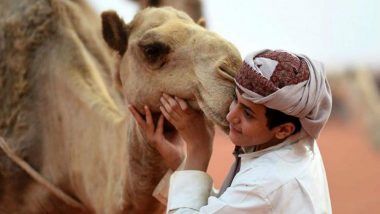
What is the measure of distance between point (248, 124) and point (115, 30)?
106 centimetres

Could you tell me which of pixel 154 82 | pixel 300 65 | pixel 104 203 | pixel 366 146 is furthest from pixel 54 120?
pixel 366 146

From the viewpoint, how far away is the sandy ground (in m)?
12.4

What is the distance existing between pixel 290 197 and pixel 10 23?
8.01 ft

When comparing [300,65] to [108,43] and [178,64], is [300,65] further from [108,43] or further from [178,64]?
[108,43]

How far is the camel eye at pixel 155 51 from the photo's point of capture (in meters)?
3.36

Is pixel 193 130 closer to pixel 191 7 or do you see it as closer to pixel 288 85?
pixel 288 85

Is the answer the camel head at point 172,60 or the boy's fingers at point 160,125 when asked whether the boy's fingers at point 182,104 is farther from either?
the boy's fingers at point 160,125

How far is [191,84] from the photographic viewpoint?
3180mm

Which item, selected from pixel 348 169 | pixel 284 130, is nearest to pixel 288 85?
pixel 284 130

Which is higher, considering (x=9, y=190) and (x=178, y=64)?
(x=178, y=64)

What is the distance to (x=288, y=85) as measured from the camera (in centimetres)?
272

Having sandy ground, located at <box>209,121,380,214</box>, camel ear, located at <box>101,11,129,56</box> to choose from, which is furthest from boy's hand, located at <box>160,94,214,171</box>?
sandy ground, located at <box>209,121,380,214</box>

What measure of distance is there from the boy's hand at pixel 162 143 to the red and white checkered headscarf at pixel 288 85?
2.05 ft

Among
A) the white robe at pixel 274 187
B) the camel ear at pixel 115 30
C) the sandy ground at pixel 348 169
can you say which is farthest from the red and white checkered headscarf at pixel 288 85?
the sandy ground at pixel 348 169
